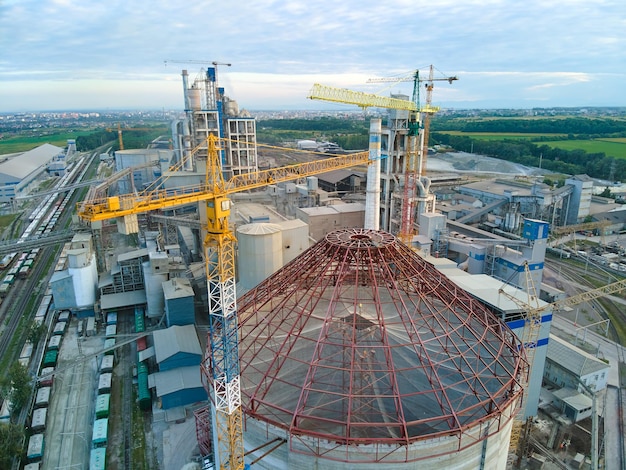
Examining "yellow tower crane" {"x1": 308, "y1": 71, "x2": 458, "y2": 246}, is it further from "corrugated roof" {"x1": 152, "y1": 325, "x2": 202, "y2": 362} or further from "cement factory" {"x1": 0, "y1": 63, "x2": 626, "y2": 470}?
Answer: "corrugated roof" {"x1": 152, "y1": 325, "x2": 202, "y2": 362}

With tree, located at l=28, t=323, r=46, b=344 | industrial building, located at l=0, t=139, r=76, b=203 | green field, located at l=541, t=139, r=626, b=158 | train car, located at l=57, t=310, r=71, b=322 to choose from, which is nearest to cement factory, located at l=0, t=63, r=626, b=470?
train car, located at l=57, t=310, r=71, b=322

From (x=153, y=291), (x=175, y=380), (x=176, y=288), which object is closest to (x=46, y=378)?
(x=175, y=380)

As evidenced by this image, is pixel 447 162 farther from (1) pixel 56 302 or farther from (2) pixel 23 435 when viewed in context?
(2) pixel 23 435

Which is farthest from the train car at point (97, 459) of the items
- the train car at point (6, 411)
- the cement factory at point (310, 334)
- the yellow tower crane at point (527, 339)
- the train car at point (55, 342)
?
the yellow tower crane at point (527, 339)

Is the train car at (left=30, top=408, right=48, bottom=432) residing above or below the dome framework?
below

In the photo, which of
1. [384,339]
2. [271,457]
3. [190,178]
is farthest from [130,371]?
[190,178]

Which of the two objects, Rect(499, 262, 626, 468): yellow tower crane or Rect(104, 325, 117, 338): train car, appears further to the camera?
Rect(104, 325, 117, 338): train car
